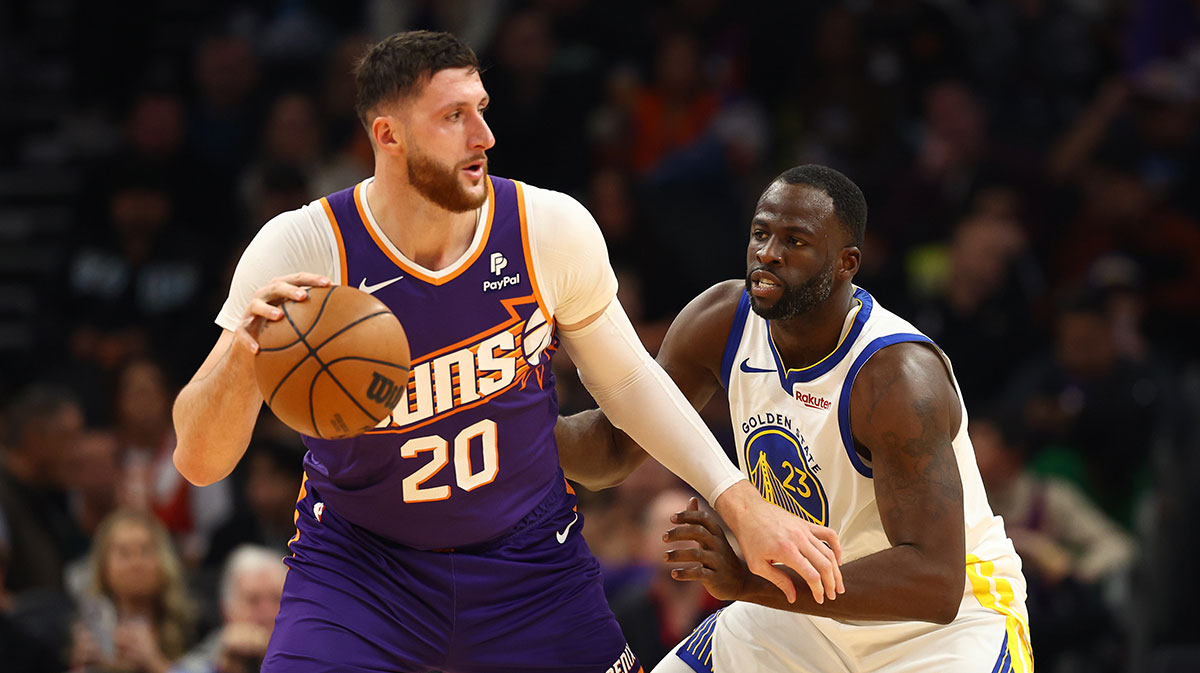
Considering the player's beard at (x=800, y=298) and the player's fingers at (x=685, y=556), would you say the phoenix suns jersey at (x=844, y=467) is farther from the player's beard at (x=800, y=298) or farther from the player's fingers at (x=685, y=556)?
the player's fingers at (x=685, y=556)

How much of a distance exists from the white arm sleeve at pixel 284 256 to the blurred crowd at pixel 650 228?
10.3ft

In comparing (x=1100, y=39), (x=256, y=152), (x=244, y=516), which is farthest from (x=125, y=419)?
(x=1100, y=39)

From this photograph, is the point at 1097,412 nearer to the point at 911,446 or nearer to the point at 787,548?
the point at 911,446

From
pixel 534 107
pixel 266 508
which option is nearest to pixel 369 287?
pixel 266 508

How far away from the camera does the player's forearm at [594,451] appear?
517 cm

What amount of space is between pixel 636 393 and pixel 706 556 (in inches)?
26.5

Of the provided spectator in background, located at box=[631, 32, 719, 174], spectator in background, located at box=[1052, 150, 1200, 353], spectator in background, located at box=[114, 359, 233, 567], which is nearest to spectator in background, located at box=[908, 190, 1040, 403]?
spectator in background, located at box=[1052, 150, 1200, 353]

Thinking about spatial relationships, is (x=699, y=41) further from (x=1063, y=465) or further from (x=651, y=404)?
(x=651, y=404)

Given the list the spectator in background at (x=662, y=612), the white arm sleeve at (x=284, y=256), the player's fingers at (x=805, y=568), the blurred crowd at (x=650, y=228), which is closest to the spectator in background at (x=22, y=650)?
the blurred crowd at (x=650, y=228)

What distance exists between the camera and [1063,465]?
833 cm

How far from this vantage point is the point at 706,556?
4.23 m

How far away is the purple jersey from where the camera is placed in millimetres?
4398

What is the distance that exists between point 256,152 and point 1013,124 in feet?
17.7

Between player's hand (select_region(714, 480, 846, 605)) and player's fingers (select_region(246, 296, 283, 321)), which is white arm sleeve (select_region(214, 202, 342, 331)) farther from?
player's hand (select_region(714, 480, 846, 605))
